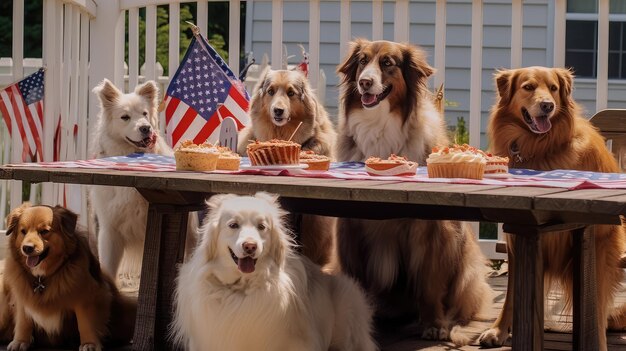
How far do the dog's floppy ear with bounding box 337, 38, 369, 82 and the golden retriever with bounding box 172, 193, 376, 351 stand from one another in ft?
5.05

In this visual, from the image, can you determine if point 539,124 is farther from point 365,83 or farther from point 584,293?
point 365,83

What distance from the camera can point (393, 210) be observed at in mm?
4430

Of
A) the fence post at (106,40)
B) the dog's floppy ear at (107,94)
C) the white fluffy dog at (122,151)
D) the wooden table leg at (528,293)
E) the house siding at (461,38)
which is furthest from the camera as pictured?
the house siding at (461,38)

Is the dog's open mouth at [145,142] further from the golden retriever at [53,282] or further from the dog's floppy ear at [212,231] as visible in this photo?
the dog's floppy ear at [212,231]

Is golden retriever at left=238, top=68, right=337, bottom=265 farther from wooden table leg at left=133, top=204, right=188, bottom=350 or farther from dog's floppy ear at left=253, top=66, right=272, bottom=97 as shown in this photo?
wooden table leg at left=133, top=204, right=188, bottom=350

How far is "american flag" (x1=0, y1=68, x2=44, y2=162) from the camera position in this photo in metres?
6.78

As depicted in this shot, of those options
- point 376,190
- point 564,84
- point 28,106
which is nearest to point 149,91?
point 28,106

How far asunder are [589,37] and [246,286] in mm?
8279

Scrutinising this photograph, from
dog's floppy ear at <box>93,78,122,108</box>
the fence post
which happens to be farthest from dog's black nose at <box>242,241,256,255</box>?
the fence post

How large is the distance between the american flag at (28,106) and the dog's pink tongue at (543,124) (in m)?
3.69

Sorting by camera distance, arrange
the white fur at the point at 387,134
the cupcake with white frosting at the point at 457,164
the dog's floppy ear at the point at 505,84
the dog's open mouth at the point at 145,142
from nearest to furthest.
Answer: the cupcake with white frosting at the point at 457,164
the dog's floppy ear at the point at 505,84
the white fur at the point at 387,134
the dog's open mouth at the point at 145,142

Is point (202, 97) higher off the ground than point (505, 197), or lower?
higher

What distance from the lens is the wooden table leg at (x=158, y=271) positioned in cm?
445

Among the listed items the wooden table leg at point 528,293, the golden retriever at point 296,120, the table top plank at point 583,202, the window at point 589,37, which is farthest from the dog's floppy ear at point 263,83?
the window at point 589,37
